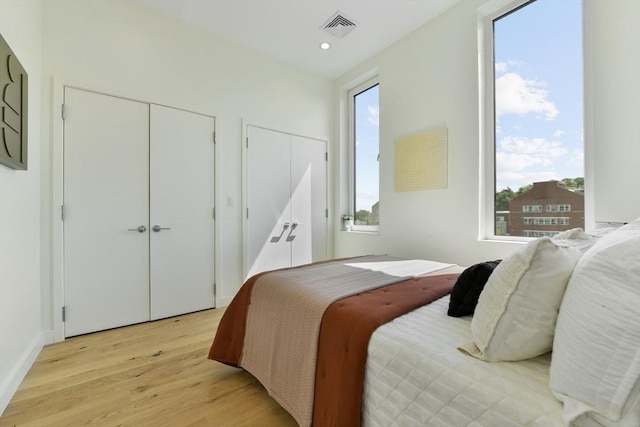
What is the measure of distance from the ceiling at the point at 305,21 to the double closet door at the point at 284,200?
0.99m

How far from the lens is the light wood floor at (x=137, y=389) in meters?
1.40

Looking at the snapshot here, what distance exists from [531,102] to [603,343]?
2.27 meters

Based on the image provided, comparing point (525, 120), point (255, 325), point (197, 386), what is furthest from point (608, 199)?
point (197, 386)

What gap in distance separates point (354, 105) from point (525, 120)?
229 centimetres

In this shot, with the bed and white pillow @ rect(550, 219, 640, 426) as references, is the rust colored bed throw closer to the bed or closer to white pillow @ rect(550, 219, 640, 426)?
the bed

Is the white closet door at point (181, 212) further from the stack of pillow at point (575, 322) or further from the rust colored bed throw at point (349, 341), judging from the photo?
the stack of pillow at point (575, 322)

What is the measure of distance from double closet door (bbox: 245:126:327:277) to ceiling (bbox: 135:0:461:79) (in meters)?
0.99

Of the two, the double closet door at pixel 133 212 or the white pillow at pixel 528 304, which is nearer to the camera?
the white pillow at pixel 528 304

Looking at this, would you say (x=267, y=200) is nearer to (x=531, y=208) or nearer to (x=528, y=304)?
(x=531, y=208)

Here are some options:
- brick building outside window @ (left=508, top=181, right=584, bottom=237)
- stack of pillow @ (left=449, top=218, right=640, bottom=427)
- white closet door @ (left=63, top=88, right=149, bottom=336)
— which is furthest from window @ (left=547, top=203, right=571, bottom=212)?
white closet door @ (left=63, top=88, right=149, bottom=336)

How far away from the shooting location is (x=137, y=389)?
5.34 feet

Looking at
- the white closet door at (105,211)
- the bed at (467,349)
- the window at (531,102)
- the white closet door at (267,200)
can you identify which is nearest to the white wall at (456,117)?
the window at (531,102)

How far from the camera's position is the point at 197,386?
165cm

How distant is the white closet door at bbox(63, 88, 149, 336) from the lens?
2.31 m
